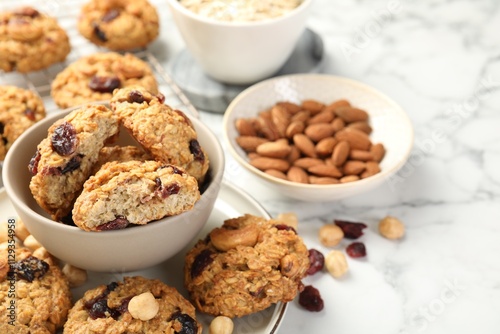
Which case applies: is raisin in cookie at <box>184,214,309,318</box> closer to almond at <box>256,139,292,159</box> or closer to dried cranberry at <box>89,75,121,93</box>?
almond at <box>256,139,292,159</box>

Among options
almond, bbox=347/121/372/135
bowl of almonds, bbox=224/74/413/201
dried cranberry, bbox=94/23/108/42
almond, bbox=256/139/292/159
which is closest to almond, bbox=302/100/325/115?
bowl of almonds, bbox=224/74/413/201

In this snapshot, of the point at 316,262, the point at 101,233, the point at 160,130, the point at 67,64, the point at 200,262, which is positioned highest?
the point at 160,130

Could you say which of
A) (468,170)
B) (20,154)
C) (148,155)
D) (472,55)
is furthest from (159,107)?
(472,55)

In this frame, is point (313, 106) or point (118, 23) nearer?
point (313, 106)

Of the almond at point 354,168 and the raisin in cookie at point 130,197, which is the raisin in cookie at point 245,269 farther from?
the almond at point 354,168

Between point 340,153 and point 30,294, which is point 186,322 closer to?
point 30,294

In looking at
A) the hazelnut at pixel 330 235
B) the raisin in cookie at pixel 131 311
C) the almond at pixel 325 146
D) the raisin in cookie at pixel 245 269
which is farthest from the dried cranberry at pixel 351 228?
the raisin in cookie at pixel 131 311

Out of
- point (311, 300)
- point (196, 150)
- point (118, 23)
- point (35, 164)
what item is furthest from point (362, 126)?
point (35, 164)
